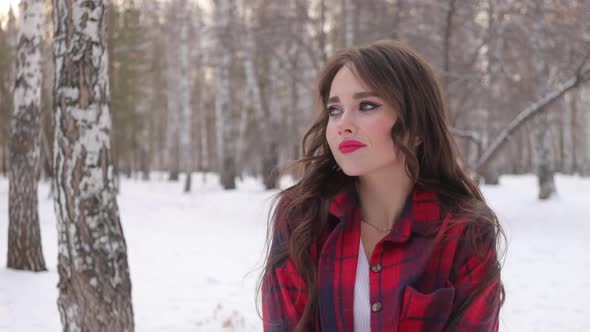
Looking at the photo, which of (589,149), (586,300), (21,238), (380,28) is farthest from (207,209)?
(589,149)

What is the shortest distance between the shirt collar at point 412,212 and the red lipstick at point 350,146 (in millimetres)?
192

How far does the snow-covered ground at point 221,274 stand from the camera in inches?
181

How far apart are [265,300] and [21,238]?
4.94 metres

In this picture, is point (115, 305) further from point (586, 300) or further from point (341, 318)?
point (586, 300)

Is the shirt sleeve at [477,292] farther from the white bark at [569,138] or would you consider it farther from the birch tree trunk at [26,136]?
the white bark at [569,138]

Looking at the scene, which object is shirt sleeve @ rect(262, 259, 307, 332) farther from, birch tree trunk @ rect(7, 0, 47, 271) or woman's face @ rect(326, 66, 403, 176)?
birch tree trunk @ rect(7, 0, 47, 271)

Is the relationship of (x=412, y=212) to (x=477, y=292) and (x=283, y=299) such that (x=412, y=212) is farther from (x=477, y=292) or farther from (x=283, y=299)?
(x=283, y=299)

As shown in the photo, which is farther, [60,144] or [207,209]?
[207,209]

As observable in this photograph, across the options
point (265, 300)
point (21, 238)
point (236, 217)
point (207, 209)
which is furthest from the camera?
point (207, 209)

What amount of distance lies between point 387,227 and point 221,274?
474cm

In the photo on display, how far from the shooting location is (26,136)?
616cm

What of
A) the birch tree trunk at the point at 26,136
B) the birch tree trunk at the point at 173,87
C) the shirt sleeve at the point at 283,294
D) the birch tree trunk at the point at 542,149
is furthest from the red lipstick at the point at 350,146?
the birch tree trunk at the point at 173,87

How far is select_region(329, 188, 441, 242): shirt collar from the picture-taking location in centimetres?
173

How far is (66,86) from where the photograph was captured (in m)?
2.95
